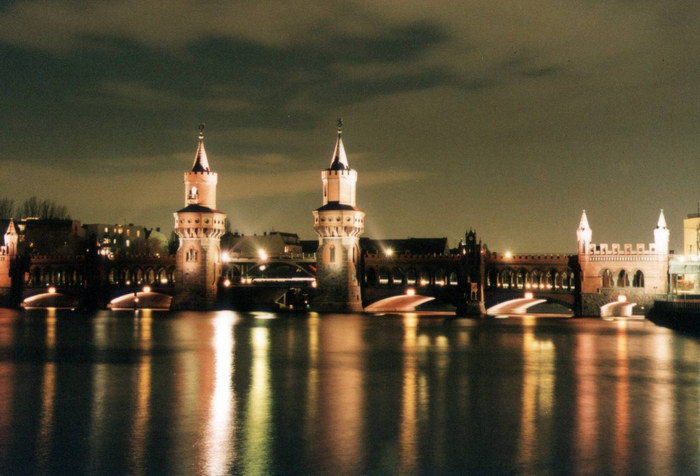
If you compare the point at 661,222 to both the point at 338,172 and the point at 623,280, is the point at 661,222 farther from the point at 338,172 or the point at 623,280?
the point at 338,172

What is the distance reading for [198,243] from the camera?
92.4m

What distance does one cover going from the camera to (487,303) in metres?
82.8

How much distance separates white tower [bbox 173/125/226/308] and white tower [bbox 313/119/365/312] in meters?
12.5

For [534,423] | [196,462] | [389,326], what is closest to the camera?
[196,462]

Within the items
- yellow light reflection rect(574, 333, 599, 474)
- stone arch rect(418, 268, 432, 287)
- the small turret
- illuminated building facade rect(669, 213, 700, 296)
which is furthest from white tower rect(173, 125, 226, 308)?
yellow light reflection rect(574, 333, 599, 474)

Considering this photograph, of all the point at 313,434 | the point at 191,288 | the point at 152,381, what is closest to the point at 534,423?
the point at 313,434

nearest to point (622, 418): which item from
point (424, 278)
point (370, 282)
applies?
point (370, 282)

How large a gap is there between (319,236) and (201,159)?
17.4m

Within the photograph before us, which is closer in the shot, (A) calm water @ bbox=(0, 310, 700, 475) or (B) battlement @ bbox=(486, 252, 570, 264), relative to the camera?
(A) calm water @ bbox=(0, 310, 700, 475)

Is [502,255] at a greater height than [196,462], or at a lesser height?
greater

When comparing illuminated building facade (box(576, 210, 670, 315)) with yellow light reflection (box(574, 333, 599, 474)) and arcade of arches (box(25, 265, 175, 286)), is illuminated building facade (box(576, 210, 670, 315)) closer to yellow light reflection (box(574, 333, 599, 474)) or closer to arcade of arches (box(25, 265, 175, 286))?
yellow light reflection (box(574, 333, 599, 474))

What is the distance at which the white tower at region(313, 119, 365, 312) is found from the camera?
85.5 m

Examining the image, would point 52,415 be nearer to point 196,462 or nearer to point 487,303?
point 196,462

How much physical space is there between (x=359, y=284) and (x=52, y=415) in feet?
219
